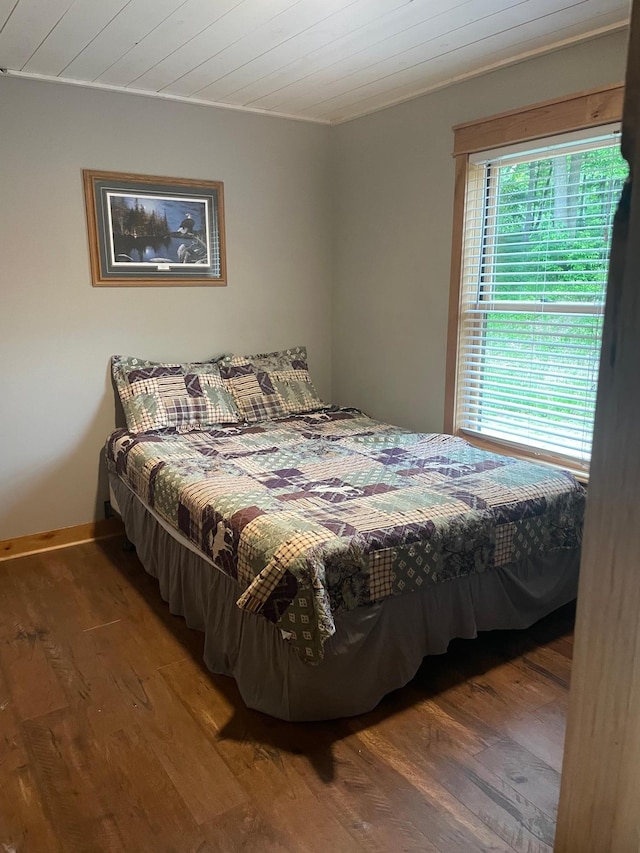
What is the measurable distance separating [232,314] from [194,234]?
500mm

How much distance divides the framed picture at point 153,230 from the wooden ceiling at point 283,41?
47 cm

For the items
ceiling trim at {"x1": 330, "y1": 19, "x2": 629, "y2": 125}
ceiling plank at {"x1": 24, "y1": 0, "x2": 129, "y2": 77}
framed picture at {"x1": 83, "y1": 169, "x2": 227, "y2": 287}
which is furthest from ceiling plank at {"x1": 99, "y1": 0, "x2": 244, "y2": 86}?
ceiling trim at {"x1": 330, "y1": 19, "x2": 629, "y2": 125}

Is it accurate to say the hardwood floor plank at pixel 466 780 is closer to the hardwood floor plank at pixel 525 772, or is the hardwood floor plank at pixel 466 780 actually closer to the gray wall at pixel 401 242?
the hardwood floor plank at pixel 525 772

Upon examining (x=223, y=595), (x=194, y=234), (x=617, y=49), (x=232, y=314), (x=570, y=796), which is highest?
(x=617, y=49)

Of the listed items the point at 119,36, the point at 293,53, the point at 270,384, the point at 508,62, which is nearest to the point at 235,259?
the point at 270,384

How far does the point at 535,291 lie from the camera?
2846mm

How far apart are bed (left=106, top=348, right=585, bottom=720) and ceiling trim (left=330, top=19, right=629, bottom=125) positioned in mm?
1719

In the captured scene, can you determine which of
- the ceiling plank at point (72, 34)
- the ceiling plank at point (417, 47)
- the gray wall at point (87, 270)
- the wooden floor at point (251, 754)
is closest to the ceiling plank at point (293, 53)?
the ceiling plank at point (417, 47)

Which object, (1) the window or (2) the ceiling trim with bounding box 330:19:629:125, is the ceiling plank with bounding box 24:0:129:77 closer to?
(2) the ceiling trim with bounding box 330:19:629:125

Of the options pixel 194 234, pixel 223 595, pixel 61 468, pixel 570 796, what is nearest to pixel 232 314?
pixel 194 234

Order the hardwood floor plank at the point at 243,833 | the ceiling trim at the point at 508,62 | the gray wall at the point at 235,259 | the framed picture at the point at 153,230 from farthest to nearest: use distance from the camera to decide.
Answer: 1. the framed picture at the point at 153,230
2. the gray wall at the point at 235,259
3. the ceiling trim at the point at 508,62
4. the hardwood floor plank at the point at 243,833

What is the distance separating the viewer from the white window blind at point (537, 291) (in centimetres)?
259

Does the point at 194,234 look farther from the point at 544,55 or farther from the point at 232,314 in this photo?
the point at 544,55

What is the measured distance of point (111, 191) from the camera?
10.6 ft
